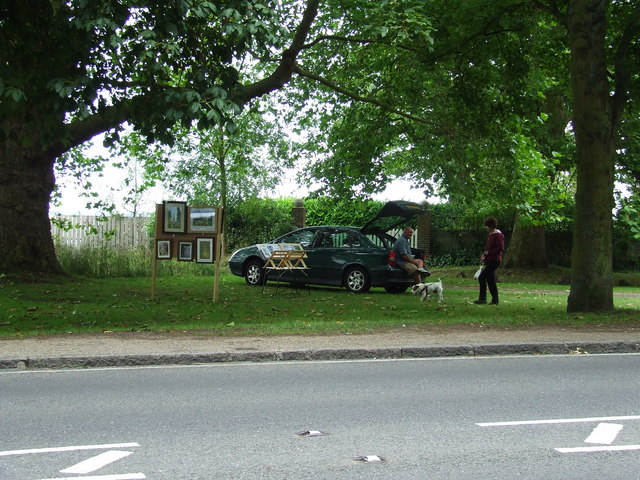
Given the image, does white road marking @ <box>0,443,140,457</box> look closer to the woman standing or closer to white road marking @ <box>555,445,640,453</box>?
white road marking @ <box>555,445,640,453</box>

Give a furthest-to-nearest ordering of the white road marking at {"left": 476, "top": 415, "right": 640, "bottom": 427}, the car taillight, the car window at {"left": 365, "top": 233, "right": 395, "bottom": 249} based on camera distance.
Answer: the car window at {"left": 365, "top": 233, "right": 395, "bottom": 249}, the car taillight, the white road marking at {"left": 476, "top": 415, "right": 640, "bottom": 427}

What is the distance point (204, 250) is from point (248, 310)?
6.34 feet

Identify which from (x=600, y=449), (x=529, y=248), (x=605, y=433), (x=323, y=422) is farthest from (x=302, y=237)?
(x=600, y=449)

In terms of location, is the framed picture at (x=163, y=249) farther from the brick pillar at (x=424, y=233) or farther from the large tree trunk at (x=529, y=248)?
the brick pillar at (x=424, y=233)

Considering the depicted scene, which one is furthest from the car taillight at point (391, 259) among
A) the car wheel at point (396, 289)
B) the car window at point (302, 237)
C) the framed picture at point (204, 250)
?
the framed picture at point (204, 250)

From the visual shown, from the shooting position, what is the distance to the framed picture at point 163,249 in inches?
623

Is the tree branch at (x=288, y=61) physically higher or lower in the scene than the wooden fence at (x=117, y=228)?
higher

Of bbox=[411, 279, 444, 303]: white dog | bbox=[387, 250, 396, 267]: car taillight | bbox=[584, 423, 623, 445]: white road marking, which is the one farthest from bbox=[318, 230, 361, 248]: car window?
bbox=[584, 423, 623, 445]: white road marking

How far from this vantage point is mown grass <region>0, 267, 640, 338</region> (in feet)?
39.2

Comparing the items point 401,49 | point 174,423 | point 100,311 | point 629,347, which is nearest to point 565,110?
point 401,49

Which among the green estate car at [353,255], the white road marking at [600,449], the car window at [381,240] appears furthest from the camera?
the car window at [381,240]

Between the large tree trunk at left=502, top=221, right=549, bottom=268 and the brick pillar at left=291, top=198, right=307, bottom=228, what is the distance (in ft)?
29.6

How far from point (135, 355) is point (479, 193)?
12.2 meters

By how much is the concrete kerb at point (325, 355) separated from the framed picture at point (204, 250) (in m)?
6.11
